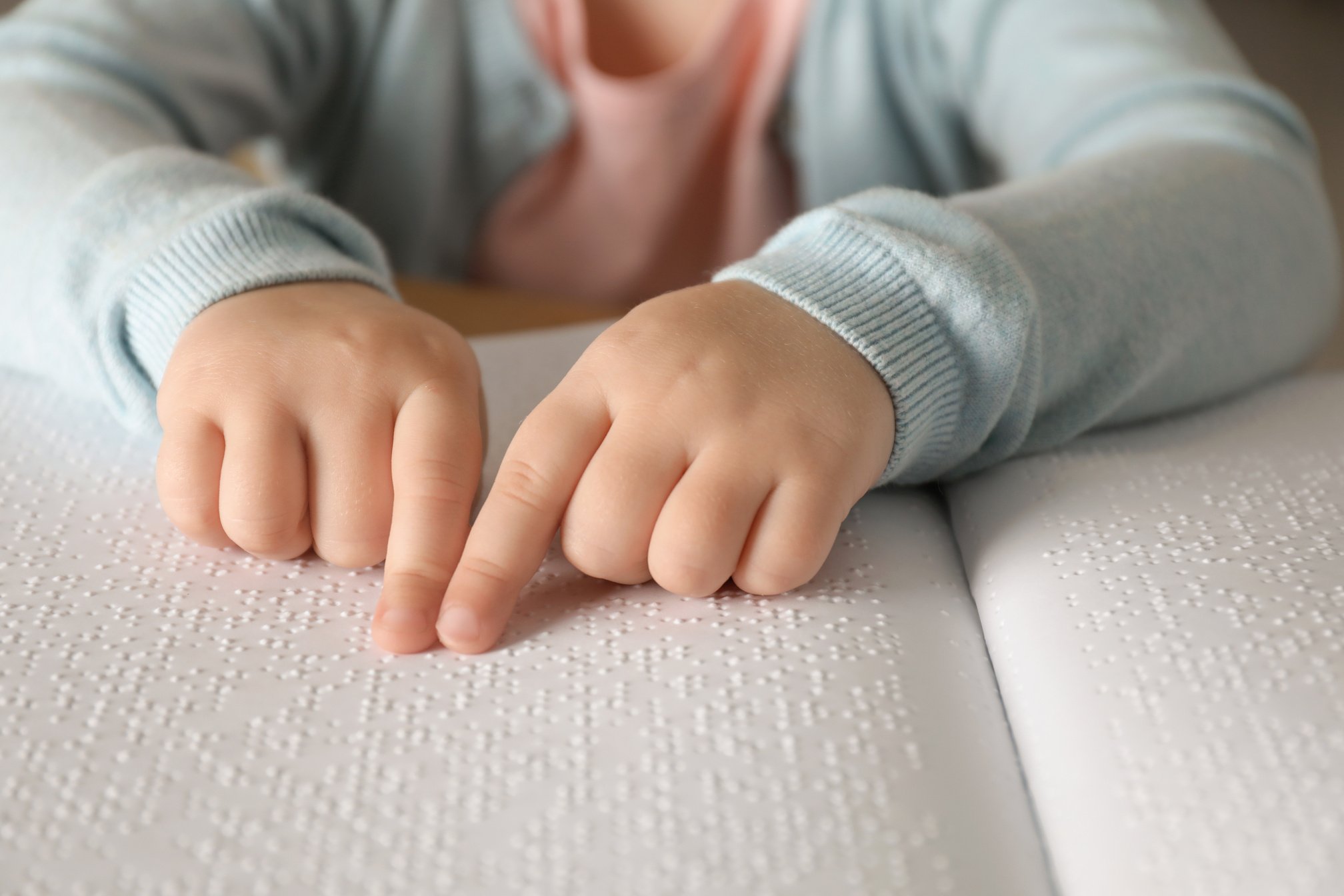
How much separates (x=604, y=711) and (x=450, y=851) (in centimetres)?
5

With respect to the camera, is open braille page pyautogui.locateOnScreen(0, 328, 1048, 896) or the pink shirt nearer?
open braille page pyautogui.locateOnScreen(0, 328, 1048, 896)

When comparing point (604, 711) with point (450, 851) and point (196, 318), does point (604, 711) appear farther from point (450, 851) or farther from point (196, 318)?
point (196, 318)

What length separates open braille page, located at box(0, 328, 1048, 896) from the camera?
194 mm

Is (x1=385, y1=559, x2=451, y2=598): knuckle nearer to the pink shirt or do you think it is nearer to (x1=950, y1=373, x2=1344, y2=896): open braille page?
(x1=950, y1=373, x2=1344, y2=896): open braille page

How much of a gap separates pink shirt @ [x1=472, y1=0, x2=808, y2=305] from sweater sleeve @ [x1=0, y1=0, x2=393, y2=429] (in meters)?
0.22

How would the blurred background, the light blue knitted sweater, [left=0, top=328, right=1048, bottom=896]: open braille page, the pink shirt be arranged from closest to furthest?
[left=0, top=328, right=1048, bottom=896]: open braille page
the light blue knitted sweater
the pink shirt
the blurred background

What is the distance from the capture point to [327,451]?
0.88 feet

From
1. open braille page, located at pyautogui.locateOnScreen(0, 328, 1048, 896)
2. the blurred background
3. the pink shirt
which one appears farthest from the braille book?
the blurred background

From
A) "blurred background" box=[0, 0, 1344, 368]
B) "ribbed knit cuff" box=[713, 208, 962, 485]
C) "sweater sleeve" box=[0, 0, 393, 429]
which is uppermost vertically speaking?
"ribbed knit cuff" box=[713, 208, 962, 485]

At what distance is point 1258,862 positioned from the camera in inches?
7.4

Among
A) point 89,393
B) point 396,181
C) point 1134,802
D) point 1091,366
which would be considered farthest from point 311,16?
point 1134,802

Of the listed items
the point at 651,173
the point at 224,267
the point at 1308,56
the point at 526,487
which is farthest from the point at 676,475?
the point at 1308,56

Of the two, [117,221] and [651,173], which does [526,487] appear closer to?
[117,221]

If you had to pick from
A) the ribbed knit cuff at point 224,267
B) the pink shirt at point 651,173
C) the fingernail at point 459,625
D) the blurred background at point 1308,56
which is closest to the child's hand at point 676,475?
the fingernail at point 459,625
